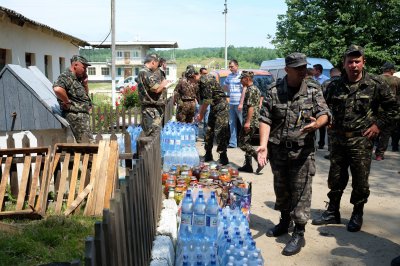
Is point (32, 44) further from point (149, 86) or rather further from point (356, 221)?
point (356, 221)

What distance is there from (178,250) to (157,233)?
Answer: 348mm

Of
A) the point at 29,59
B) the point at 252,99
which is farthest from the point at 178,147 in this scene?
the point at 29,59

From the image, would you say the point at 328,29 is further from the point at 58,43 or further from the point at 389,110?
the point at 389,110

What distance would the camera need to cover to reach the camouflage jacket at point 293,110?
3930mm

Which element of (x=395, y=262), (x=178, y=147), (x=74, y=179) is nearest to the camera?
(x=395, y=262)

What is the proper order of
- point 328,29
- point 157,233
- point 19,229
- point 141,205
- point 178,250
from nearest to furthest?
point 141,205 → point 178,250 → point 157,233 → point 19,229 → point 328,29

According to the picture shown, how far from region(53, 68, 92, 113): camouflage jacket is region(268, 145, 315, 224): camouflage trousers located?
3.57 meters

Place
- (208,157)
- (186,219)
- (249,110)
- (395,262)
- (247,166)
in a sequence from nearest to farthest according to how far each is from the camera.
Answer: (395,262)
(186,219)
(249,110)
(247,166)
(208,157)

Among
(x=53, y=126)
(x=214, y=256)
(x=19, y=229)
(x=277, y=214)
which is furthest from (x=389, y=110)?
(x=53, y=126)

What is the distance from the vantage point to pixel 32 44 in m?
13.9

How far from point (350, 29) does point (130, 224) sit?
2465 centimetres

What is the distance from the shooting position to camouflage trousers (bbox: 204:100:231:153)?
7727mm

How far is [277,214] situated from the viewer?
5.20m

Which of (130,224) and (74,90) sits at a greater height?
(74,90)
